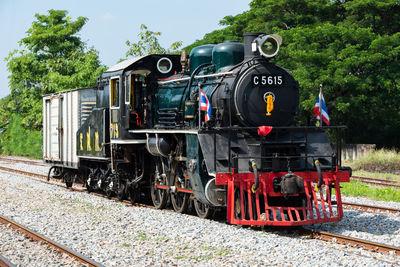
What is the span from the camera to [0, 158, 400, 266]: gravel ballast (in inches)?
275

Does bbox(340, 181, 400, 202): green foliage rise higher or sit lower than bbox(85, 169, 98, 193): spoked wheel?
lower

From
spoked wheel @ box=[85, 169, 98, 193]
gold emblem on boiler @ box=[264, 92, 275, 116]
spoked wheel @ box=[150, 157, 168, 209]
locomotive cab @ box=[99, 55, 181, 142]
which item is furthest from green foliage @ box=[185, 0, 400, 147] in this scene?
gold emblem on boiler @ box=[264, 92, 275, 116]

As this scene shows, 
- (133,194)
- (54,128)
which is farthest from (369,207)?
(54,128)

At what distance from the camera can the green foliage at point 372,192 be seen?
1382cm

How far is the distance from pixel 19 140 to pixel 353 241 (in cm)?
3583

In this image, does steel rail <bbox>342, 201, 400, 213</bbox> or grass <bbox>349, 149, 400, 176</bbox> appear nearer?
steel rail <bbox>342, 201, 400, 213</bbox>

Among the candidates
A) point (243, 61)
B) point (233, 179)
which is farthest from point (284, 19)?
point (233, 179)

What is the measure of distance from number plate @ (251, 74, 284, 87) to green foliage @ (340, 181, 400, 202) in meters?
5.85

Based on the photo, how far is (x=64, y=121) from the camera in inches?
687

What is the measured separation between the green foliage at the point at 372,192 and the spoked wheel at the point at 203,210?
5.69 metres

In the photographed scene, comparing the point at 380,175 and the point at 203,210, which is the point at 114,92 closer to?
the point at 203,210

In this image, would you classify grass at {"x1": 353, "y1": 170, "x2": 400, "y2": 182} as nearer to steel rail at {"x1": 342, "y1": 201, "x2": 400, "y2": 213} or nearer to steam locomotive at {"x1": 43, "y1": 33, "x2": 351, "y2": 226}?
steel rail at {"x1": 342, "y1": 201, "x2": 400, "y2": 213}

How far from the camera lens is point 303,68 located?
881 inches

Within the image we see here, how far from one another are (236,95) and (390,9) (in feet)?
61.5
